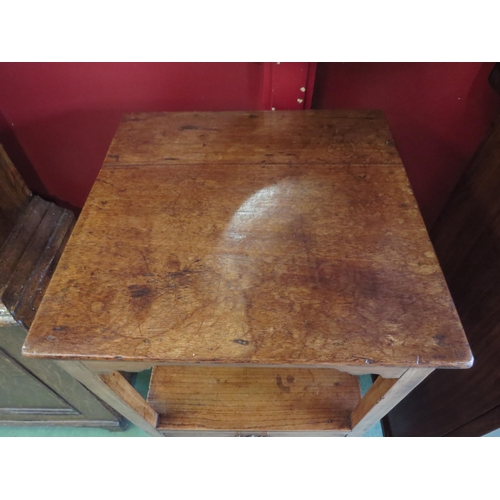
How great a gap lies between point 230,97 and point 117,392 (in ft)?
2.49

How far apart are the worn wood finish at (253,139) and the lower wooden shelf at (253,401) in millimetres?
600

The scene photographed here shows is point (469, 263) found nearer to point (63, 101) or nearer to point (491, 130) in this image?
point (491, 130)

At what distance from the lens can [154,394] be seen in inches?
39.6

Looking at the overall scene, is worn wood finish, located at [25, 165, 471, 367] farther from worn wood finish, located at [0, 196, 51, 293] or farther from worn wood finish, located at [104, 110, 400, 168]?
worn wood finish, located at [0, 196, 51, 293]

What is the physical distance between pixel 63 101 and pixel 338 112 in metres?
0.73

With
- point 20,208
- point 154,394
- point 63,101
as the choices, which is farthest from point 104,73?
point 154,394

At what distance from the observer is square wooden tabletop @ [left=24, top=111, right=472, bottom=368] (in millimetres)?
534

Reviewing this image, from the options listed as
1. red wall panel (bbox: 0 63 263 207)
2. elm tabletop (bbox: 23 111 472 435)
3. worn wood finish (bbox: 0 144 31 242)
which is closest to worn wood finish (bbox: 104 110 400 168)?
elm tabletop (bbox: 23 111 472 435)

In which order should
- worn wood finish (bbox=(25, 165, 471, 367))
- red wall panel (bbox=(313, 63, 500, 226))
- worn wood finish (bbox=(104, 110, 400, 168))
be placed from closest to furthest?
worn wood finish (bbox=(25, 165, 471, 367)) → worn wood finish (bbox=(104, 110, 400, 168)) → red wall panel (bbox=(313, 63, 500, 226))

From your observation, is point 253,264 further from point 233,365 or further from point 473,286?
point 473,286

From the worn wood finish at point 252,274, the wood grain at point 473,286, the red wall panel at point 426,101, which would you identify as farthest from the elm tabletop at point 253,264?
the wood grain at point 473,286

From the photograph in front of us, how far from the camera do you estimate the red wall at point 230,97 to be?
887 mm

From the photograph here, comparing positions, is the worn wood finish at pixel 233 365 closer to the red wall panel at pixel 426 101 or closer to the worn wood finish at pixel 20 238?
the worn wood finish at pixel 20 238

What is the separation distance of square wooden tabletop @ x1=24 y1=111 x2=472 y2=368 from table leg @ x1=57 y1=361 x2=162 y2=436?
0.11m
